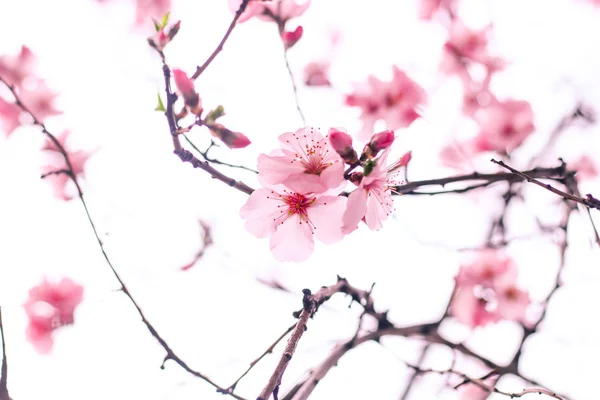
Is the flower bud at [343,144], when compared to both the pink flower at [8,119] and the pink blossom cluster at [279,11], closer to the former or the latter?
the pink blossom cluster at [279,11]

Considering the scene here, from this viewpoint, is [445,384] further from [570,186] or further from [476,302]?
[570,186]

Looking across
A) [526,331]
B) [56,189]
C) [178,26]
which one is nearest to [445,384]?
[526,331]

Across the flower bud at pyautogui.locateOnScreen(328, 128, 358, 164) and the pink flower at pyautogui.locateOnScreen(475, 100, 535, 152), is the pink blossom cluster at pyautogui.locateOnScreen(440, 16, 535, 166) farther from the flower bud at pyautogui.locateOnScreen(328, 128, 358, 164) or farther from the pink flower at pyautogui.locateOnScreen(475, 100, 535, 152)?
the flower bud at pyautogui.locateOnScreen(328, 128, 358, 164)

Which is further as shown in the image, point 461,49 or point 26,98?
point 461,49

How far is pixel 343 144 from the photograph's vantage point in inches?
23.1

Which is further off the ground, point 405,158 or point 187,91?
point 405,158

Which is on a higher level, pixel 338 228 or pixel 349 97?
pixel 349 97

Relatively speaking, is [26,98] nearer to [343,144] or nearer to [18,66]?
[18,66]

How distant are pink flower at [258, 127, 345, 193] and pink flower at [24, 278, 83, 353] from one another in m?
0.85

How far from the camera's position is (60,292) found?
1.20 metres

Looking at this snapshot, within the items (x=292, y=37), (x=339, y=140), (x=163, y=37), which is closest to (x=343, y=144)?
(x=339, y=140)

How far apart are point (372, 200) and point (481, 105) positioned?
2.88 feet

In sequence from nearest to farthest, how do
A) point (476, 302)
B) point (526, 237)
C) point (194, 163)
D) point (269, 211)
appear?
point (194, 163)
point (269, 211)
point (526, 237)
point (476, 302)

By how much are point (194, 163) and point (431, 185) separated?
0.46 meters
